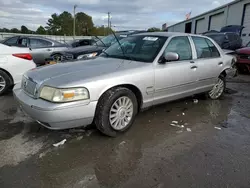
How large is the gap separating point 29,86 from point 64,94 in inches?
29.3

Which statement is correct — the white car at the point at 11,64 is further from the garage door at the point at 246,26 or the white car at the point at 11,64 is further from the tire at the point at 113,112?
the garage door at the point at 246,26

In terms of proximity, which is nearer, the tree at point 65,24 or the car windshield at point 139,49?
the car windshield at point 139,49

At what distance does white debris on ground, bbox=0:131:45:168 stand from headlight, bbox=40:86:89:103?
0.72m

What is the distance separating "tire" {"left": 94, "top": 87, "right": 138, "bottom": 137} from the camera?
2.94 metres

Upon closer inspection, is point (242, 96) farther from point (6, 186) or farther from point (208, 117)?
point (6, 186)

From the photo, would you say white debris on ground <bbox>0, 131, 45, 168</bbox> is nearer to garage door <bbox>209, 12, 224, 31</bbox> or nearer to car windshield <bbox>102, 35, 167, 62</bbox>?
car windshield <bbox>102, 35, 167, 62</bbox>

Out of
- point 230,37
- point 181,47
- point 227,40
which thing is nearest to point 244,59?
point 227,40

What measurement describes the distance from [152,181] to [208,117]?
234 cm

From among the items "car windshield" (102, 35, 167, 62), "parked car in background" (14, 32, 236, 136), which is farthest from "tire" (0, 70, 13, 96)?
"car windshield" (102, 35, 167, 62)

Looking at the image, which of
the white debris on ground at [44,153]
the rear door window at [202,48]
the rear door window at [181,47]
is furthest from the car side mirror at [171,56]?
the white debris on ground at [44,153]

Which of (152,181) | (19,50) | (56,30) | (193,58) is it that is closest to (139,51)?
(193,58)

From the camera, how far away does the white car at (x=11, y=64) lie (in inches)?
200

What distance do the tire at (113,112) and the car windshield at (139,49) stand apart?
77 centimetres

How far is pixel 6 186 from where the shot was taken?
2.15 m
